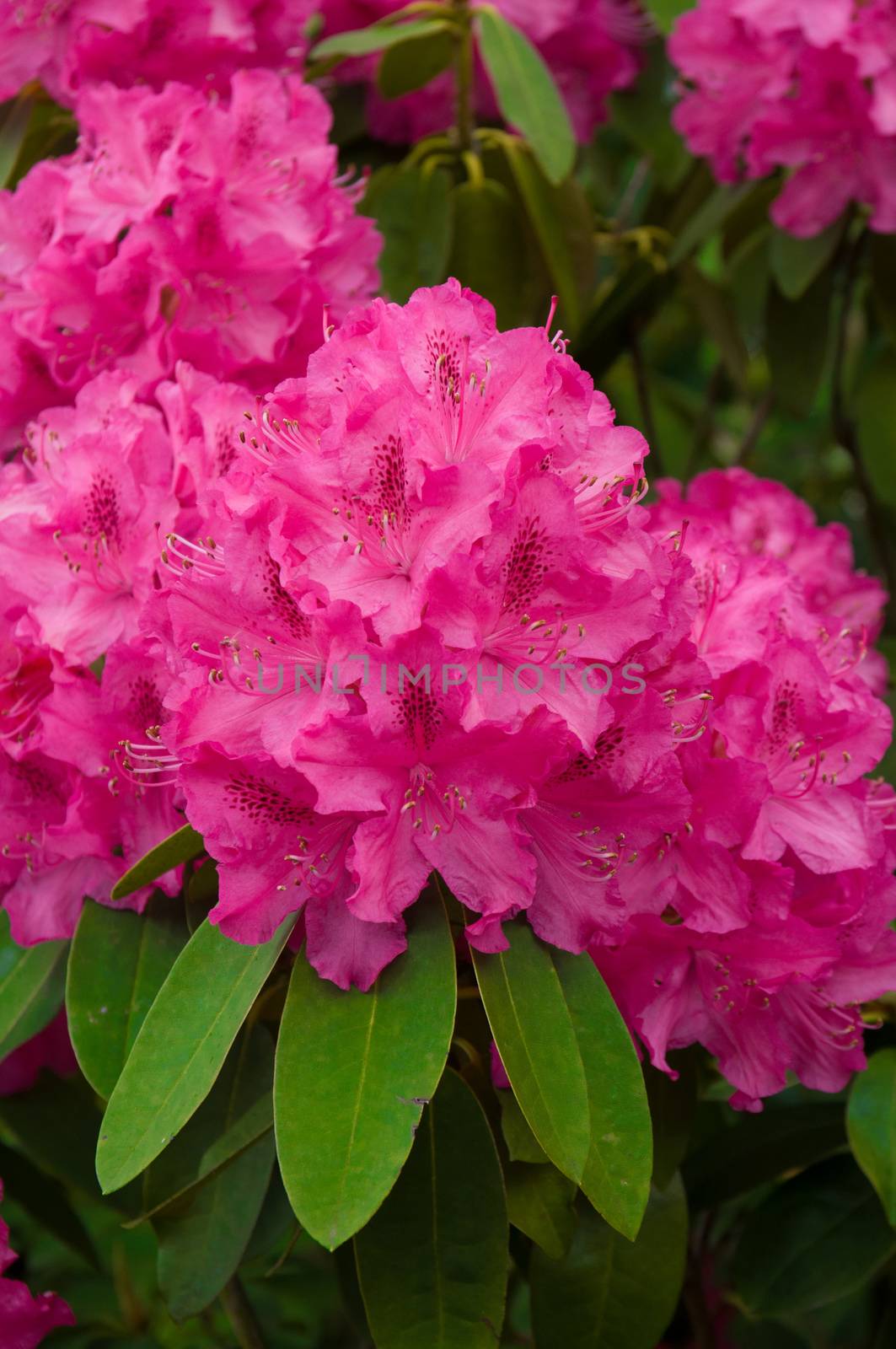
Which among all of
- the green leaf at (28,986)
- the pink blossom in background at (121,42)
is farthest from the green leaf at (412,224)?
the green leaf at (28,986)

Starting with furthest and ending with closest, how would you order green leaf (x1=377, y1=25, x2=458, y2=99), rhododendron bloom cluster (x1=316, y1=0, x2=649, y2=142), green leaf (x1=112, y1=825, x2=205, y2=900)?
rhododendron bloom cluster (x1=316, y1=0, x2=649, y2=142) → green leaf (x1=377, y1=25, x2=458, y2=99) → green leaf (x1=112, y1=825, x2=205, y2=900)

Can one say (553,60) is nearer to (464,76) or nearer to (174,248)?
(464,76)

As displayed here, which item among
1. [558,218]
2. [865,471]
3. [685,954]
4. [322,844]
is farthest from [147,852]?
[865,471]

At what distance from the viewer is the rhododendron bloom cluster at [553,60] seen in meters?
1.70

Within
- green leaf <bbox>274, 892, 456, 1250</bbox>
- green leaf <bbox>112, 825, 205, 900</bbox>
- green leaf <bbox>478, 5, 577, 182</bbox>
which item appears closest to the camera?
green leaf <bbox>274, 892, 456, 1250</bbox>

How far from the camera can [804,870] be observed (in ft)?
3.38

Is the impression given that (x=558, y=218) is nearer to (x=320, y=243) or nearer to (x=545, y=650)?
(x=320, y=243)

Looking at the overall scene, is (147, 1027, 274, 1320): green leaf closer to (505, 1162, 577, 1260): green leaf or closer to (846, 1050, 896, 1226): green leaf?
(505, 1162, 577, 1260): green leaf

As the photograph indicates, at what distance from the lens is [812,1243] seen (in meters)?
1.30

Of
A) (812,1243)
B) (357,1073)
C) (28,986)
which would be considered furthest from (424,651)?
(812,1243)

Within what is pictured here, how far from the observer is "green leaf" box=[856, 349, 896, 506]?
183 centimetres

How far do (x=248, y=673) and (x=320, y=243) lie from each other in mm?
525

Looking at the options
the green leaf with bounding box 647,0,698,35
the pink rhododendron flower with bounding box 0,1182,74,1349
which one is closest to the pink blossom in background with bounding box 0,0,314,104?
the green leaf with bounding box 647,0,698,35

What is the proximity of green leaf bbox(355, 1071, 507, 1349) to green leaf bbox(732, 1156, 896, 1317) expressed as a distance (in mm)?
448
